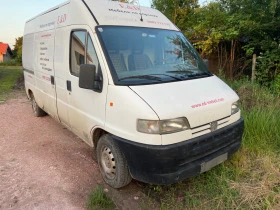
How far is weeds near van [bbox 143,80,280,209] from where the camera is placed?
3082 mm

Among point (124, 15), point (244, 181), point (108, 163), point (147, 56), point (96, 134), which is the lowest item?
point (244, 181)

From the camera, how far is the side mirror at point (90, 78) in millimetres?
3269

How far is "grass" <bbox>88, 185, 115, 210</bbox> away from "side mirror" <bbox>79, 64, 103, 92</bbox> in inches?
53.0

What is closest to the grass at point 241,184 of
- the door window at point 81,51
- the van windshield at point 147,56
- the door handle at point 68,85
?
the van windshield at point 147,56

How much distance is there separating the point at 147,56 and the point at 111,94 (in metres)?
0.92

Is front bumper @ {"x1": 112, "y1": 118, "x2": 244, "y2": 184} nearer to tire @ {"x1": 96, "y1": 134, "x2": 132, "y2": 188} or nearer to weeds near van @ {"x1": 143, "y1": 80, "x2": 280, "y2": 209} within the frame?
tire @ {"x1": 96, "y1": 134, "x2": 132, "y2": 188}

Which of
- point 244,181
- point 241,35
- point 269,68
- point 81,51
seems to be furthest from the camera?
point 241,35

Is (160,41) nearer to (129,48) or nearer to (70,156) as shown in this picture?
(129,48)

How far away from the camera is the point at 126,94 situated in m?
3.06

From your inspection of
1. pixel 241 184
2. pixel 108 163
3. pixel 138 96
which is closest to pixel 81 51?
pixel 138 96

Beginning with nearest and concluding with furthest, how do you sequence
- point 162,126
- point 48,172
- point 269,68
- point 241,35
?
point 162,126
point 48,172
point 269,68
point 241,35

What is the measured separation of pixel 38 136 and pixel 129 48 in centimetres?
321

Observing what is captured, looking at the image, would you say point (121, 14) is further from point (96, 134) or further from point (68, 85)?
point (96, 134)

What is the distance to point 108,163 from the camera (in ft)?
11.8
